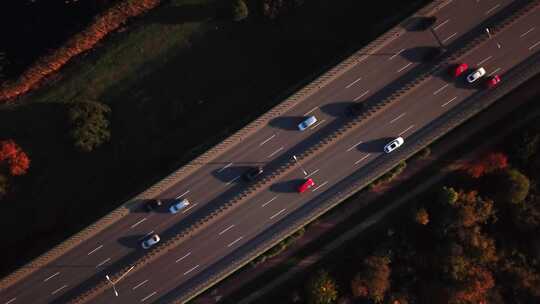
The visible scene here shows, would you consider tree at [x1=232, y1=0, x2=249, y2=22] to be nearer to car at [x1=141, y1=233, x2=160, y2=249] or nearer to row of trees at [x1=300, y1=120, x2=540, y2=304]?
car at [x1=141, y1=233, x2=160, y2=249]

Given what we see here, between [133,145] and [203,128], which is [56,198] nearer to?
[133,145]

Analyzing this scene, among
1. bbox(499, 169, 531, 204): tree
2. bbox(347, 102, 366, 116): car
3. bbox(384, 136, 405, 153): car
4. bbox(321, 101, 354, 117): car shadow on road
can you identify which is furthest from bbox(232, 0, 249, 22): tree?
bbox(499, 169, 531, 204): tree

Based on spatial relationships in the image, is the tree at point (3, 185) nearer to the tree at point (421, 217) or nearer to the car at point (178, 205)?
the car at point (178, 205)

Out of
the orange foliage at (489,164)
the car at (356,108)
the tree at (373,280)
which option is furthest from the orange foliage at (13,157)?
the orange foliage at (489,164)

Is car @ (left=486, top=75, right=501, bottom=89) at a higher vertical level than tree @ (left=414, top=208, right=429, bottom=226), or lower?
higher

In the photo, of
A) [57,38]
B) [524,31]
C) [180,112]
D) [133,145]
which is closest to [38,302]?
[133,145]

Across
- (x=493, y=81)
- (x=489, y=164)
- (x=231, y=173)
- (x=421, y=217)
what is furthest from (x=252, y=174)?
(x=493, y=81)
